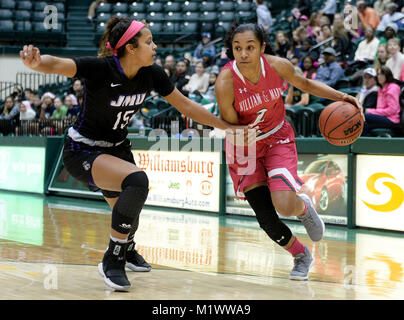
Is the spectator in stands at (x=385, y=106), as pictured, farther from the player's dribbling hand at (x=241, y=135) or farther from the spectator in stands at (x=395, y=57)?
the player's dribbling hand at (x=241, y=135)

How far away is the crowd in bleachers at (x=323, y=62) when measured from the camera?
9047 mm

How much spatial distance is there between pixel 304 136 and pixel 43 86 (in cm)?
1407

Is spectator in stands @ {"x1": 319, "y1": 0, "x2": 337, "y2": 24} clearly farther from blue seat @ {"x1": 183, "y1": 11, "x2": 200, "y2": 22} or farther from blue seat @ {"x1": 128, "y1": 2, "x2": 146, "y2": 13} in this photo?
blue seat @ {"x1": 128, "y1": 2, "x2": 146, "y2": 13}

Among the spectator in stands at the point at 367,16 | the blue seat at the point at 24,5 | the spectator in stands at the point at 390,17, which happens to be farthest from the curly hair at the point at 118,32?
the blue seat at the point at 24,5

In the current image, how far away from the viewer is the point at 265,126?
4.82 metres

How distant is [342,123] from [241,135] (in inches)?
32.5

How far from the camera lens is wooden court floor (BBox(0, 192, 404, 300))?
13.7 ft

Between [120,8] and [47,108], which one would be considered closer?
[47,108]

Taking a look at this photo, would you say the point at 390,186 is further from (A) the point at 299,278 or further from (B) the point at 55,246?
(B) the point at 55,246

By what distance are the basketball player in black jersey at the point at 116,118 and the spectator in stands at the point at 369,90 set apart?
5.18 m

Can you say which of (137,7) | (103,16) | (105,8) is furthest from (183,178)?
(105,8)

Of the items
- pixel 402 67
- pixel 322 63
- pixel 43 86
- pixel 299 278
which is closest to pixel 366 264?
pixel 299 278

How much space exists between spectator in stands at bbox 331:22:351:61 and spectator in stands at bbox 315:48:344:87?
1.17 m

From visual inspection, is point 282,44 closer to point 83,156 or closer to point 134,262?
point 134,262
